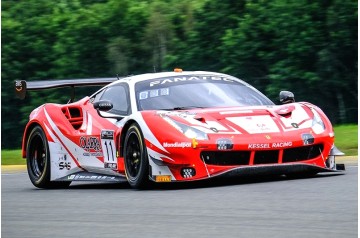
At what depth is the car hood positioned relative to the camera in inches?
403

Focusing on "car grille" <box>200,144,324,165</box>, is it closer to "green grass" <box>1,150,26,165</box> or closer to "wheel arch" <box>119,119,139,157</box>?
"wheel arch" <box>119,119,139,157</box>

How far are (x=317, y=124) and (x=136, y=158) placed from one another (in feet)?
5.83

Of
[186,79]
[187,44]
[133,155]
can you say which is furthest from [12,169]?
[187,44]

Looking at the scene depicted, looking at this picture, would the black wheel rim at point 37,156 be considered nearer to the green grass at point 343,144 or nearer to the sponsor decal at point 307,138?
the sponsor decal at point 307,138

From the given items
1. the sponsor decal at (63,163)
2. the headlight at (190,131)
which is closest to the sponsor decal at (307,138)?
the headlight at (190,131)

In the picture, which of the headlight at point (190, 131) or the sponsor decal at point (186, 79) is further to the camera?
the sponsor decal at point (186, 79)

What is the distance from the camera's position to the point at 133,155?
10.7m

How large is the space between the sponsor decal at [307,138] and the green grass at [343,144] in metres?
4.46

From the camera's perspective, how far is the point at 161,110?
35.4ft

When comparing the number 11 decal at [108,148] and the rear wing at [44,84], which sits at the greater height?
the rear wing at [44,84]

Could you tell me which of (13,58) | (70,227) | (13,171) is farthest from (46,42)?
(70,227)

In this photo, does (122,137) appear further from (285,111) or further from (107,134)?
(285,111)

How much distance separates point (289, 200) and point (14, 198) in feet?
10.5

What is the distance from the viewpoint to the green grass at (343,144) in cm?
1533
